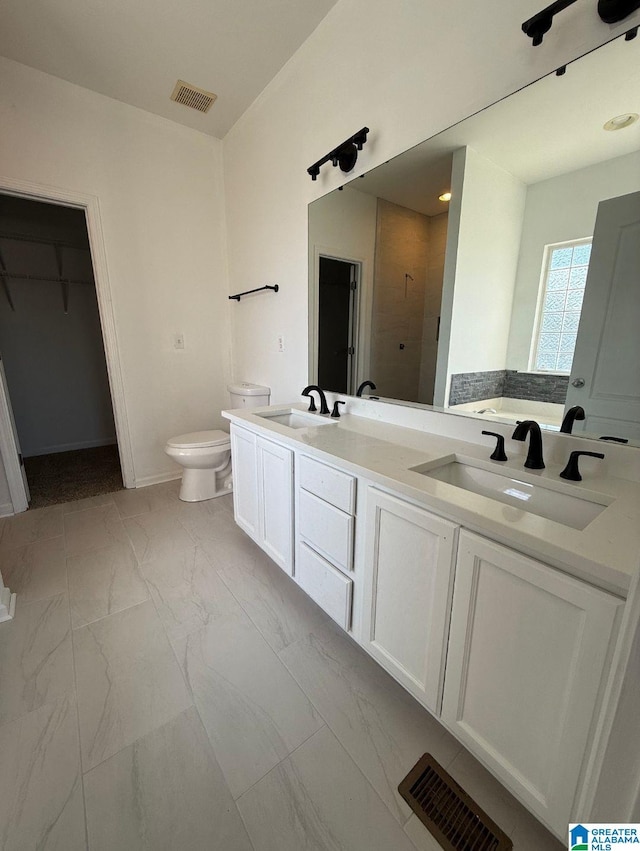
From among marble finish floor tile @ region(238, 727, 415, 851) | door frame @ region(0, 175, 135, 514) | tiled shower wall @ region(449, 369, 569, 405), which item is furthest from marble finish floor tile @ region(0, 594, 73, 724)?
tiled shower wall @ region(449, 369, 569, 405)

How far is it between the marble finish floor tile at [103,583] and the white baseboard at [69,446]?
2227 mm

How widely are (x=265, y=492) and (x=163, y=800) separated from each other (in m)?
1.04

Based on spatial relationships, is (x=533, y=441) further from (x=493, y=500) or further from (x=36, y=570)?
(x=36, y=570)

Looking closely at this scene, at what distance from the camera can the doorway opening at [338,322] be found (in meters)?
1.87

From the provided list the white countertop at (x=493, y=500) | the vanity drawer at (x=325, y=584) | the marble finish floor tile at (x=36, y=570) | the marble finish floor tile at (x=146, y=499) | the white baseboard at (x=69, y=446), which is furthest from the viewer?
the white baseboard at (x=69, y=446)

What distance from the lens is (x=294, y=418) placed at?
2.04 metres

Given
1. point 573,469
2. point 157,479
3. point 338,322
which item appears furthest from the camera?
point 157,479

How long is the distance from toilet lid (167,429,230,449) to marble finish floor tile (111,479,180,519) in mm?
479

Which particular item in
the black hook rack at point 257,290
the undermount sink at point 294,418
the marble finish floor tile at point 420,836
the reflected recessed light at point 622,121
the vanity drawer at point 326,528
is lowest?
the marble finish floor tile at point 420,836

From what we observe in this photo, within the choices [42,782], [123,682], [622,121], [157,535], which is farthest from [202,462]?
[622,121]

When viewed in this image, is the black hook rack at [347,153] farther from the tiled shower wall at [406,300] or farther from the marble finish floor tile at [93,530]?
the marble finish floor tile at [93,530]

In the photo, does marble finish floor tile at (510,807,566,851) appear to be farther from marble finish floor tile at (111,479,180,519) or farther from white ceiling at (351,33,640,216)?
marble finish floor tile at (111,479,180,519)

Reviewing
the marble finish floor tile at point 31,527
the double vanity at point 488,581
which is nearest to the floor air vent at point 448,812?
the double vanity at point 488,581

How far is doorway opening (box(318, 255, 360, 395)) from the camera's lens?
1872 mm
